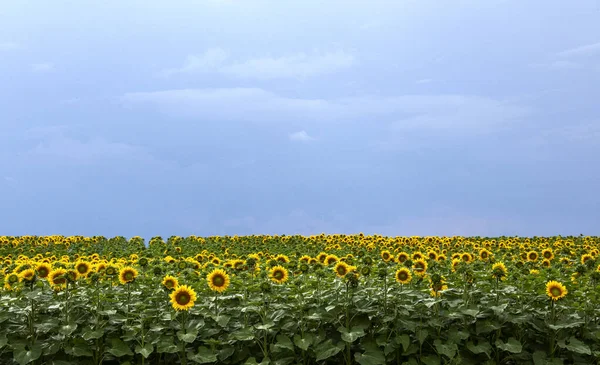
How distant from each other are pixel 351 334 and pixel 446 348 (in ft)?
5.01

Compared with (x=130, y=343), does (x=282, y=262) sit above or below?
above

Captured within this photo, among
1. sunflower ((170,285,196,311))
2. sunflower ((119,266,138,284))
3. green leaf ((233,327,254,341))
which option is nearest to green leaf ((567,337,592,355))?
green leaf ((233,327,254,341))

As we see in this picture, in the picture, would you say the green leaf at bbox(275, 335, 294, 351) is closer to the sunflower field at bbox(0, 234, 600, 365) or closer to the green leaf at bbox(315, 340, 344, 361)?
the sunflower field at bbox(0, 234, 600, 365)

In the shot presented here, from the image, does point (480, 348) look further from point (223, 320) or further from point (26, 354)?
point (26, 354)

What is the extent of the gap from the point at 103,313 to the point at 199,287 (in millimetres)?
1803

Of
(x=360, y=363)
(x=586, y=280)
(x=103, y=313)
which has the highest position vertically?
(x=586, y=280)

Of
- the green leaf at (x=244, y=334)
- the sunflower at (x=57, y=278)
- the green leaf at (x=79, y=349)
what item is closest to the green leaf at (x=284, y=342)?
the green leaf at (x=244, y=334)

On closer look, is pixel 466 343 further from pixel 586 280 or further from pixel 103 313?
pixel 103 313

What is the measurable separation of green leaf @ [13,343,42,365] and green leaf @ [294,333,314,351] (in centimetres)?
395

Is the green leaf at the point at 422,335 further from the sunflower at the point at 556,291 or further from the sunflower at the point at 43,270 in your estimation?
the sunflower at the point at 43,270

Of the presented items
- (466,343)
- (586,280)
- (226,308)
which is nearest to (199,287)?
(226,308)

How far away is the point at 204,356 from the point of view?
7.75 meters

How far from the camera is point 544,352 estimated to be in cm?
855

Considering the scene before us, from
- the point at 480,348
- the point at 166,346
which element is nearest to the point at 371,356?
the point at 480,348
